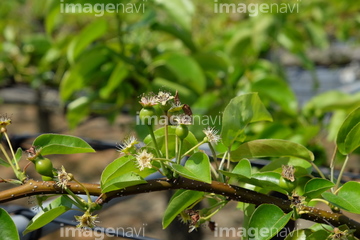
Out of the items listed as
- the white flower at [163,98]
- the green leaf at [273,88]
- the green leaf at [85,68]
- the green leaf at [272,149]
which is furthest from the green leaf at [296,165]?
the green leaf at [85,68]

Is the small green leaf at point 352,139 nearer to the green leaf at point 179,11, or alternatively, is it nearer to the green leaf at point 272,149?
the green leaf at point 272,149

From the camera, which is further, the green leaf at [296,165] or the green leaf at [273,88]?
the green leaf at [273,88]

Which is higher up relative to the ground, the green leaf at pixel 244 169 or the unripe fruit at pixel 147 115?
the unripe fruit at pixel 147 115

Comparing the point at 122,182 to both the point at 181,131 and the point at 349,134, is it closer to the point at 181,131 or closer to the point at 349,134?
the point at 181,131

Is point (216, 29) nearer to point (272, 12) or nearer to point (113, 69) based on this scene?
point (272, 12)

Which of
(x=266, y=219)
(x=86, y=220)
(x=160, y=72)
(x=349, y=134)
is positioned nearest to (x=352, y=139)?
(x=349, y=134)

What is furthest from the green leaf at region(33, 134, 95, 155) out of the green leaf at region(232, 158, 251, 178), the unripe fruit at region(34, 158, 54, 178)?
the green leaf at region(232, 158, 251, 178)

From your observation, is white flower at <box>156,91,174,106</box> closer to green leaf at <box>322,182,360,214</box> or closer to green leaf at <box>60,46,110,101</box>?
green leaf at <box>322,182,360,214</box>

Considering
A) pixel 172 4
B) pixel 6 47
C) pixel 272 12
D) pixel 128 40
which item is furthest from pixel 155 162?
pixel 6 47
